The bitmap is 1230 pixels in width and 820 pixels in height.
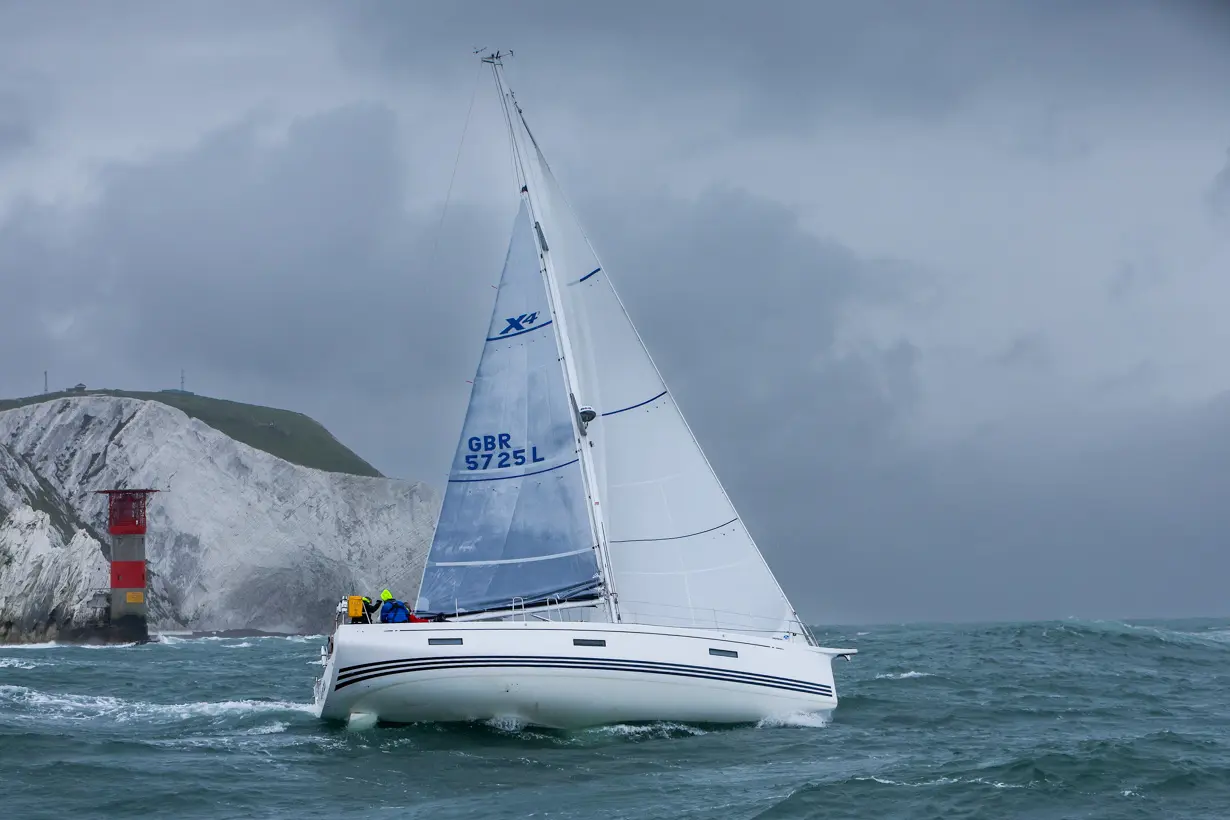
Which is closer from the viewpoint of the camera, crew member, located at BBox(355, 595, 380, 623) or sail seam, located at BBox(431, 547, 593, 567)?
crew member, located at BBox(355, 595, 380, 623)

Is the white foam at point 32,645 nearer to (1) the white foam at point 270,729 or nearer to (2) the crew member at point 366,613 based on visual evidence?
(1) the white foam at point 270,729

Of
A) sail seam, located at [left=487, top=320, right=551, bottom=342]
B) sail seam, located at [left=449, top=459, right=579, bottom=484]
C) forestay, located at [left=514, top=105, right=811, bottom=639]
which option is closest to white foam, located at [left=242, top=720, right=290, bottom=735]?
sail seam, located at [left=449, top=459, right=579, bottom=484]

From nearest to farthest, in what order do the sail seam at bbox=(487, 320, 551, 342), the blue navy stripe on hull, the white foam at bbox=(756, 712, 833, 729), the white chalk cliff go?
the blue navy stripe on hull → the white foam at bbox=(756, 712, 833, 729) → the sail seam at bbox=(487, 320, 551, 342) → the white chalk cliff

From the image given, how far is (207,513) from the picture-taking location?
8469 centimetres

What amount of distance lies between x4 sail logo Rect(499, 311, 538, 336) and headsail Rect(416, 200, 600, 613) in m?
0.02

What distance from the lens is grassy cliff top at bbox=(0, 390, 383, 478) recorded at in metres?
92.6

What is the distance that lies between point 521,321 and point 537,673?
6.00 metres

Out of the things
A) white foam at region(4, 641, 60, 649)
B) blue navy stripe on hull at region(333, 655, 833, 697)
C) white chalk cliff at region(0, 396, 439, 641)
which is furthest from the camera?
white chalk cliff at region(0, 396, 439, 641)

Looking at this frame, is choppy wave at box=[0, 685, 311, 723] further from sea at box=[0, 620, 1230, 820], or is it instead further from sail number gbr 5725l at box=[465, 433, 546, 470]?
sail number gbr 5725l at box=[465, 433, 546, 470]

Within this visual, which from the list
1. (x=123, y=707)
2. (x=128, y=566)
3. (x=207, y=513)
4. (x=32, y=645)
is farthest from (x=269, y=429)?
(x=123, y=707)

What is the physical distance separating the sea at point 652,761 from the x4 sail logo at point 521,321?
6.37 m

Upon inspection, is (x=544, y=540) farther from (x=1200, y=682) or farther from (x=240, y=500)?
(x=240, y=500)

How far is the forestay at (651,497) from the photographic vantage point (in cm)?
2131

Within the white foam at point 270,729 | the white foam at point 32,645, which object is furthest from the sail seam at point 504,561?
the white foam at point 32,645
